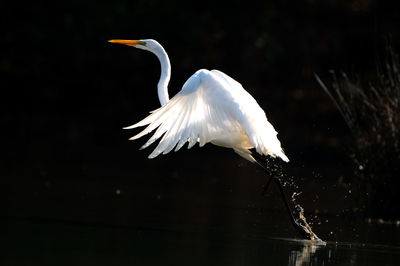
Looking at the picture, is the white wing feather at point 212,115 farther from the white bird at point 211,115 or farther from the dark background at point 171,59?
the dark background at point 171,59

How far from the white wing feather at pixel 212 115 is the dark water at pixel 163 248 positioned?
749 mm

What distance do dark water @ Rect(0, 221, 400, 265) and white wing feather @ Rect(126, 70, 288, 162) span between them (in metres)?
0.75

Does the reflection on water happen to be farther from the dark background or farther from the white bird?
the dark background

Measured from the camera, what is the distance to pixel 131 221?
678 cm

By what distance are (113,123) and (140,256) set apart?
39.5ft

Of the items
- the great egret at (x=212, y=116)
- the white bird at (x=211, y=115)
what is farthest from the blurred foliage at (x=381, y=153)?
the white bird at (x=211, y=115)

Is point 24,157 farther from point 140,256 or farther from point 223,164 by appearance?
point 140,256

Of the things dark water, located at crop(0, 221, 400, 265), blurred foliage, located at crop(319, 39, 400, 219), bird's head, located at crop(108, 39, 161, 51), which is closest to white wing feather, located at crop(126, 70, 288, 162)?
dark water, located at crop(0, 221, 400, 265)

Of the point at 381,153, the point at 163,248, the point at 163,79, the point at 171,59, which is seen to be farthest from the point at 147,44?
the point at 171,59

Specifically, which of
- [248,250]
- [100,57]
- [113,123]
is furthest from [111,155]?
[248,250]

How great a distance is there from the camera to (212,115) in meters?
6.15

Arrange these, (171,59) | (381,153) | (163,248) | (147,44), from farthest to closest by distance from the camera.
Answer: (171,59)
(147,44)
(381,153)
(163,248)

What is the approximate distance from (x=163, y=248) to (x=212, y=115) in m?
1.22

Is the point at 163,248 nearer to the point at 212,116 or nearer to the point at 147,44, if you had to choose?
the point at 212,116
